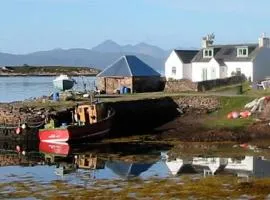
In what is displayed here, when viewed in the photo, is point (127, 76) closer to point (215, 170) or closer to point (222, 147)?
point (222, 147)

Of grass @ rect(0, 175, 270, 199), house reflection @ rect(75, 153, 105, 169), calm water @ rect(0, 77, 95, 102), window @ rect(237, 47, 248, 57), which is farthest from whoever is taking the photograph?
calm water @ rect(0, 77, 95, 102)

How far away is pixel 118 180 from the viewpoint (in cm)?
2583

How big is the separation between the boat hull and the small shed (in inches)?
622

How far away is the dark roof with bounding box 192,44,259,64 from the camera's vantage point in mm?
Result: 61656

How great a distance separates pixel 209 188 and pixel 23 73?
582 feet

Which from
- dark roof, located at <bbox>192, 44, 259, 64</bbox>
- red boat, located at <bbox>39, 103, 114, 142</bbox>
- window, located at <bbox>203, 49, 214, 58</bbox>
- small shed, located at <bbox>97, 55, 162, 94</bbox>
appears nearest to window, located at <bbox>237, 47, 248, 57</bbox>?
dark roof, located at <bbox>192, 44, 259, 64</bbox>

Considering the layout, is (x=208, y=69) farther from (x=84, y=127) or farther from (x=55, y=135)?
(x=55, y=135)

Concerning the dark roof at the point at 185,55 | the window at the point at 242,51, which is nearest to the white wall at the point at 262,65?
the window at the point at 242,51

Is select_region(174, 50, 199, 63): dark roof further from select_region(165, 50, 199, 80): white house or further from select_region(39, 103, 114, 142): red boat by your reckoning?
select_region(39, 103, 114, 142): red boat

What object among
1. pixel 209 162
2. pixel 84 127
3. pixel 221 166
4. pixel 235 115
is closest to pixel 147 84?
pixel 235 115

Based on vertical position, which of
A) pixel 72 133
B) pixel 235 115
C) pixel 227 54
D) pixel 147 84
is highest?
pixel 227 54

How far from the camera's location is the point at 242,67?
2406 inches

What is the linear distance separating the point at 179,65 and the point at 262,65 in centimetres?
830

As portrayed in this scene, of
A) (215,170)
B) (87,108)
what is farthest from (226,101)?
(215,170)
